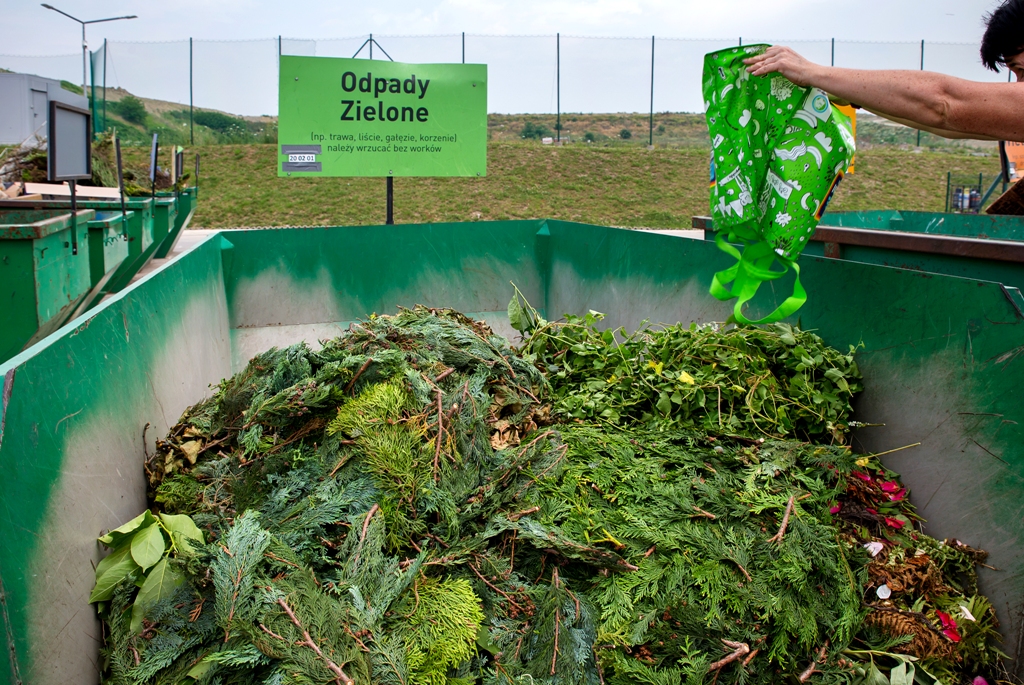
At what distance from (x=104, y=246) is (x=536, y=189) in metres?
16.9

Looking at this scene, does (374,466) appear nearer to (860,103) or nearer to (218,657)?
(218,657)

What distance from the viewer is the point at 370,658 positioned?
1.66m

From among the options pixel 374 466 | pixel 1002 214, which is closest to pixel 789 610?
pixel 374 466

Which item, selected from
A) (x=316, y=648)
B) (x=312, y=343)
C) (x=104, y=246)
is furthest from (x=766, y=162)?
(x=104, y=246)

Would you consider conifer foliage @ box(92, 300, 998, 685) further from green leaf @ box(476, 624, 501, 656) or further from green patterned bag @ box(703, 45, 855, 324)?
green patterned bag @ box(703, 45, 855, 324)

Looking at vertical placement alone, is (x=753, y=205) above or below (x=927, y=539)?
above

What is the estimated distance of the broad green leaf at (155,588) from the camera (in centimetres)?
182

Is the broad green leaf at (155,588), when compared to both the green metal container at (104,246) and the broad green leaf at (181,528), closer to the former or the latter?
the broad green leaf at (181,528)

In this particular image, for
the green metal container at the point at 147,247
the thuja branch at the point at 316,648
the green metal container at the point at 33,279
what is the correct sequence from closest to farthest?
the thuja branch at the point at 316,648 → the green metal container at the point at 33,279 → the green metal container at the point at 147,247

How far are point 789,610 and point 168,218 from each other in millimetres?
8469

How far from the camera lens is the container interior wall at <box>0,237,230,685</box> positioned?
1459mm

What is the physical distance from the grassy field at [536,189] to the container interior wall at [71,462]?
1472 centimetres

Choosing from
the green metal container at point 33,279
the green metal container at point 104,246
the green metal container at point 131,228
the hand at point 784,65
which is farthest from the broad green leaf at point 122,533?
the green metal container at point 131,228

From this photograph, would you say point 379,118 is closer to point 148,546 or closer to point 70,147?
point 70,147
